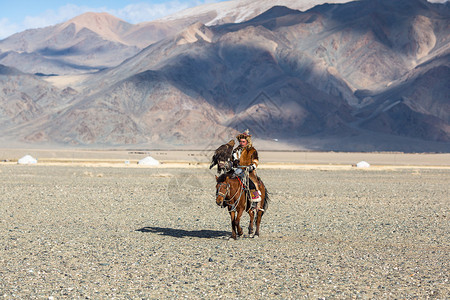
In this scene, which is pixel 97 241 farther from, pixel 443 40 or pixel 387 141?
pixel 443 40

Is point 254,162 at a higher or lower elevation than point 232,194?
higher

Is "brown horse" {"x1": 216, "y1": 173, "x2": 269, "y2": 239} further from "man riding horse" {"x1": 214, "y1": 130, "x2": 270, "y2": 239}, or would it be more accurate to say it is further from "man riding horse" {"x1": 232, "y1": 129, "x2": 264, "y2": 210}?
"man riding horse" {"x1": 232, "y1": 129, "x2": 264, "y2": 210}

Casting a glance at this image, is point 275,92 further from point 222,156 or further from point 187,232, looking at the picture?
point 222,156

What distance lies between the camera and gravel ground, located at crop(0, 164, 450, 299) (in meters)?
10.2

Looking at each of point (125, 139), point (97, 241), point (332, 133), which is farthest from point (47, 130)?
point (97, 241)

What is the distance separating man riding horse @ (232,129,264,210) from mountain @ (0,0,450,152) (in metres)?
112

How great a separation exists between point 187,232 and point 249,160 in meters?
3.32

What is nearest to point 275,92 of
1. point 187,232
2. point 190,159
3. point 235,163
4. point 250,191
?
point 190,159

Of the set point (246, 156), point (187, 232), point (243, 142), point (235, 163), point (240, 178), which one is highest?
point (243, 142)

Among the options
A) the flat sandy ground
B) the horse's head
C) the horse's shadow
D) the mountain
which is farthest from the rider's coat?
the mountain

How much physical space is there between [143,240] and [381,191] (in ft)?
66.8

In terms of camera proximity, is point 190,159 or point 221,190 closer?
point 221,190

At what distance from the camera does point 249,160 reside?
14.5 metres

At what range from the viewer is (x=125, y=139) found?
430 ft
